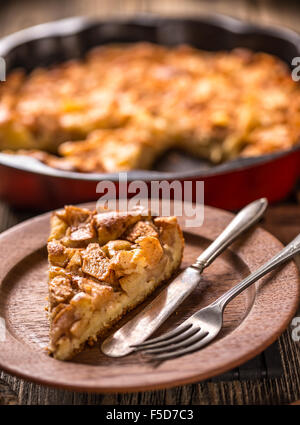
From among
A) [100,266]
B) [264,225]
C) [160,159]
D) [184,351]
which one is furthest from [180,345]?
[160,159]

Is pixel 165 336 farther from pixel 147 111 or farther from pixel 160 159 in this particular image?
pixel 147 111

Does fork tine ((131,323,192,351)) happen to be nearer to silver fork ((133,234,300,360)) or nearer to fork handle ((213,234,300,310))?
silver fork ((133,234,300,360))

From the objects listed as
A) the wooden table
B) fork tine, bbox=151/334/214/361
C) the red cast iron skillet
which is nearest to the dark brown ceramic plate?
fork tine, bbox=151/334/214/361

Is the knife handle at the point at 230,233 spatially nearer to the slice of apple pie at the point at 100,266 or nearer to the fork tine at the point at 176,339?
the slice of apple pie at the point at 100,266

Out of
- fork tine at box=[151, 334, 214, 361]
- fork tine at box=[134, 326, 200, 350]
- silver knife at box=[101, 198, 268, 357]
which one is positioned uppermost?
silver knife at box=[101, 198, 268, 357]

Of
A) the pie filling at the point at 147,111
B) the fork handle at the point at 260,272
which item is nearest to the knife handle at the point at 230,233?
the fork handle at the point at 260,272
